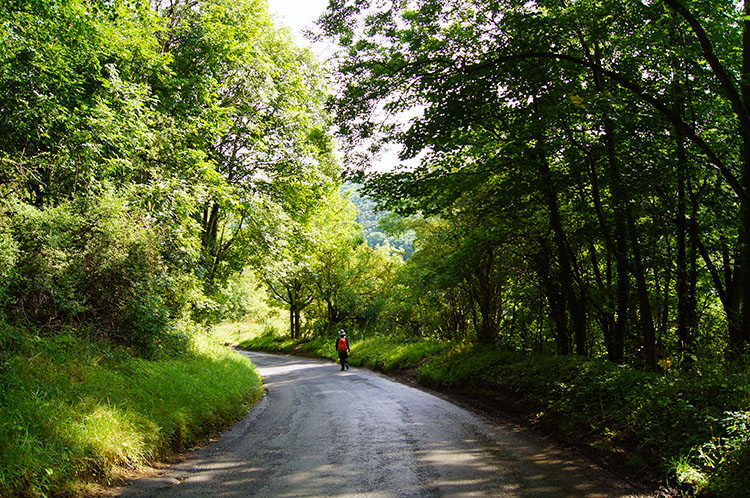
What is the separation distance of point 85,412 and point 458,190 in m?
8.05

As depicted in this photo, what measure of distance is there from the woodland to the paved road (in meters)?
0.66

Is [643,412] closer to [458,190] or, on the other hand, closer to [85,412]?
[458,190]

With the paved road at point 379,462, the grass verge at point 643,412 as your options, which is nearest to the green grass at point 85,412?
the paved road at point 379,462

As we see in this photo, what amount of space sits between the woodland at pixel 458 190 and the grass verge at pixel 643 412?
0.11ft

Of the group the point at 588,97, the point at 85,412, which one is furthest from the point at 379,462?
the point at 588,97

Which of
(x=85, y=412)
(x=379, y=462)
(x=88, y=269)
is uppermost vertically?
(x=88, y=269)

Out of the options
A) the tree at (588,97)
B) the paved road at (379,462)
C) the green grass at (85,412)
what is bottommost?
the paved road at (379,462)

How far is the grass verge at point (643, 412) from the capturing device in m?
4.50

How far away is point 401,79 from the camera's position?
26.8 feet

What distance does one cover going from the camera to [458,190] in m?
10.1

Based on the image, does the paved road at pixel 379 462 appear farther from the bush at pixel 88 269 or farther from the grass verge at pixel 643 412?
the bush at pixel 88 269

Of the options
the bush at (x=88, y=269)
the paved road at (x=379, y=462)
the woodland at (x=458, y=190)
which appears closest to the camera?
the paved road at (x=379, y=462)

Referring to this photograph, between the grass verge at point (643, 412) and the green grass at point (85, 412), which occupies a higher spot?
the green grass at point (85, 412)

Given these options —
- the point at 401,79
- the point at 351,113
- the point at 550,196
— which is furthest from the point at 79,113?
the point at 550,196
